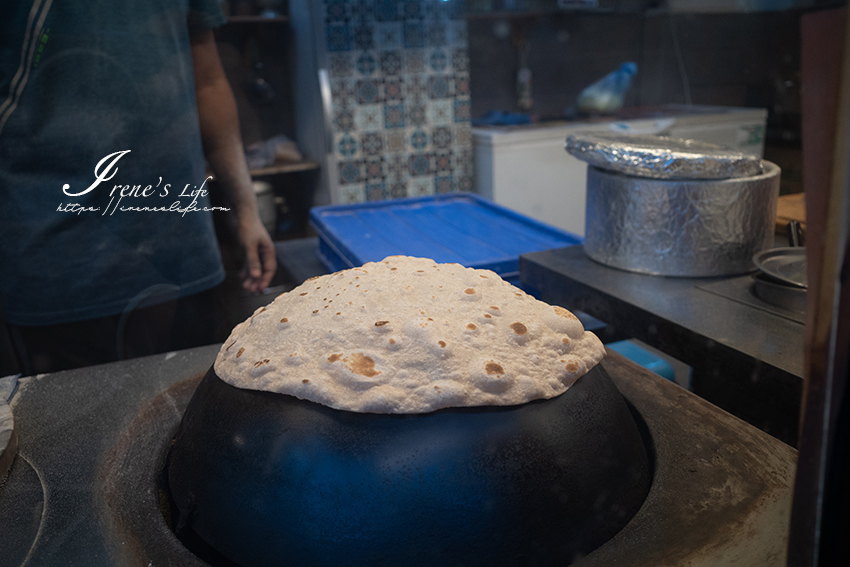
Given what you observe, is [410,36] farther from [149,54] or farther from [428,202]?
[149,54]

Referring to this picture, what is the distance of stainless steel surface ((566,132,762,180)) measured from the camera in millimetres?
1084

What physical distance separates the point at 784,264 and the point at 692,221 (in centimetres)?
18

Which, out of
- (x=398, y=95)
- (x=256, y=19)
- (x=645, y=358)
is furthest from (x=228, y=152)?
(x=645, y=358)

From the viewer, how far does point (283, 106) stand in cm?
110

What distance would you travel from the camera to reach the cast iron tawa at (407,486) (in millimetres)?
545

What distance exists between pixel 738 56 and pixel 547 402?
→ 2.80ft

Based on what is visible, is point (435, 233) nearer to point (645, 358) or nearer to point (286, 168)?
point (286, 168)

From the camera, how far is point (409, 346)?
612mm

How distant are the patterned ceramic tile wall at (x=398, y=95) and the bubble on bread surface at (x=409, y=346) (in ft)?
2.06

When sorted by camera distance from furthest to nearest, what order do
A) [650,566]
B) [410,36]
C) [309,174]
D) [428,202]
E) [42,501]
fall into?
1. [428,202]
2. [410,36]
3. [309,174]
4. [42,501]
5. [650,566]

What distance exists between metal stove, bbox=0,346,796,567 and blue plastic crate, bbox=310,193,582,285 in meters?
0.46

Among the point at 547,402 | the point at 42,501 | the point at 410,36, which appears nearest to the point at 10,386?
the point at 42,501

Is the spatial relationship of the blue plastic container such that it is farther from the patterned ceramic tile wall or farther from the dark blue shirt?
the dark blue shirt

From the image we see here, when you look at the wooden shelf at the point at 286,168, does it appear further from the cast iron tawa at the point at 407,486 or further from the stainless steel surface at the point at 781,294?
the stainless steel surface at the point at 781,294
